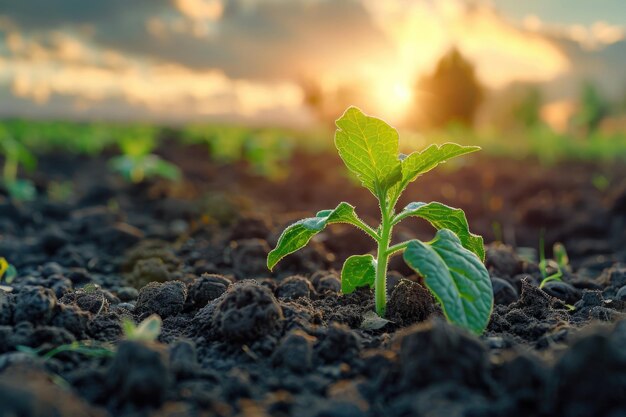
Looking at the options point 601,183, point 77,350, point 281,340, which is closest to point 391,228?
point 281,340

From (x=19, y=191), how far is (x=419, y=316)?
5644mm

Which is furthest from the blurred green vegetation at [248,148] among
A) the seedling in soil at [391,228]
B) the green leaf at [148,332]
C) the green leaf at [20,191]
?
the green leaf at [148,332]

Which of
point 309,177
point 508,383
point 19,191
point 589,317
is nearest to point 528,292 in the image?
point 589,317

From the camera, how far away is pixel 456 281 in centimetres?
203

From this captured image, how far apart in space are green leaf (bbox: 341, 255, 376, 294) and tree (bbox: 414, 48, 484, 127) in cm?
4117

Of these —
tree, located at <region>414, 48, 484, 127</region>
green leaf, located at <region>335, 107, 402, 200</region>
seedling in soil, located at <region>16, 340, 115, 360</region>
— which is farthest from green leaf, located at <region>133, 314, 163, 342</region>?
tree, located at <region>414, 48, 484, 127</region>

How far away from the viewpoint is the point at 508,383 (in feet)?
5.54

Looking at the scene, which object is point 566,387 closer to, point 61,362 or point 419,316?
point 419,316

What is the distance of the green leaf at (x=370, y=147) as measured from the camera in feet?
7.47

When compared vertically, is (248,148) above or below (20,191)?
above

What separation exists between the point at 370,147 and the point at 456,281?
0.61 m

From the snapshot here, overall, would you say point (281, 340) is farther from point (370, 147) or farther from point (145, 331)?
point (370, 147)

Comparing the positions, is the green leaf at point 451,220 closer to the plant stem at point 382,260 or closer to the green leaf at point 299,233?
the plant stem at point 382,260

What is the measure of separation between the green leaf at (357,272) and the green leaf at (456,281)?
510 mm
